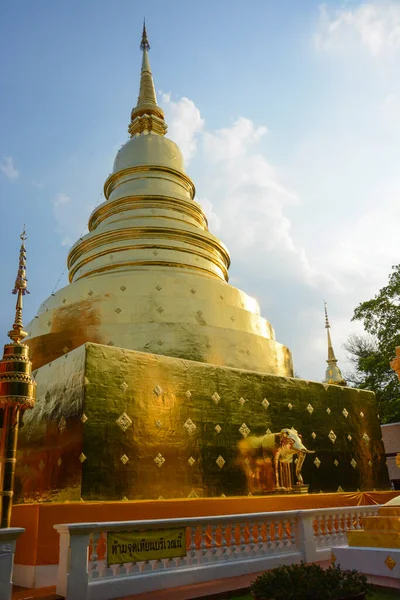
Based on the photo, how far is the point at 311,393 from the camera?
37.1 feet

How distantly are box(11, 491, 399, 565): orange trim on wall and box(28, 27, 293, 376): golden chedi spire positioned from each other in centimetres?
303

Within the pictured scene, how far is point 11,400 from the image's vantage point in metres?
6.23

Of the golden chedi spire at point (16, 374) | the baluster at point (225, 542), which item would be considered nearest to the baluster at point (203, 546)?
Answer: the baluster at point (225, 542)

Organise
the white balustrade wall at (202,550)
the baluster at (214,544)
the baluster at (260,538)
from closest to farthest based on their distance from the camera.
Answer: the white balustrade wall at (202,550) < the baluster at (214,544) < the baluster at (260,538)

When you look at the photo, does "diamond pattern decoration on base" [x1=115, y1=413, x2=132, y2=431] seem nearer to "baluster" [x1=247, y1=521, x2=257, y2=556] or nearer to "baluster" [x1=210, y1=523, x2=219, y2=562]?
"baluster" [x1=210, y1=523, x2=219, y2=562]

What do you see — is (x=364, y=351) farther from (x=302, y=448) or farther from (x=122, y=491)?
(x=122, y=491)

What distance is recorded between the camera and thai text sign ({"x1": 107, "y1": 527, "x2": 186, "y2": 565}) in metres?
5.65

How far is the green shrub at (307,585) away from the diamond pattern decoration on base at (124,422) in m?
4.36

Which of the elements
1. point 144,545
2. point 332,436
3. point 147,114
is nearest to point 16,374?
point 144,545

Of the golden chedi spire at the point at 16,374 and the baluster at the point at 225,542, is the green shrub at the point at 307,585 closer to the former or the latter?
the baluster at the point at 225,542

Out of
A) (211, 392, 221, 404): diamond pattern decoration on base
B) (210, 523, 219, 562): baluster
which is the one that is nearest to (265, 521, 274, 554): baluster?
(210, 523, 219, 562): baluster

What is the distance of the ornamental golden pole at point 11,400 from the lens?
18.9ft

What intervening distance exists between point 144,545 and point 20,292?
3.87 meters

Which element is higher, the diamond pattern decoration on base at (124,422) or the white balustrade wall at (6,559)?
the diamond pattern decoration on base at (124,422)
